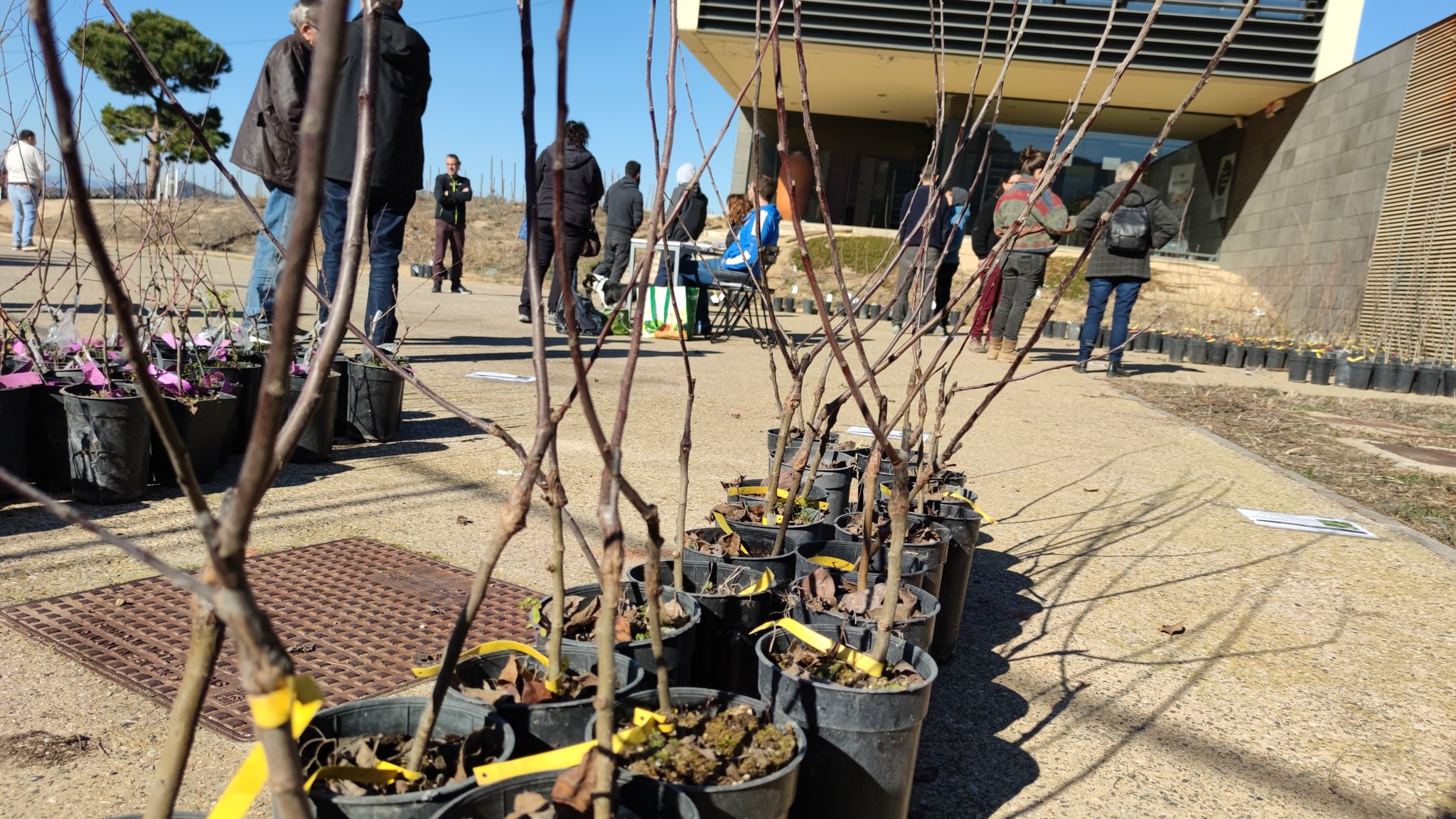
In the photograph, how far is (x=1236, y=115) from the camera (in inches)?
766

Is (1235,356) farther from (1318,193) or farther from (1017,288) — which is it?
(1318,193)

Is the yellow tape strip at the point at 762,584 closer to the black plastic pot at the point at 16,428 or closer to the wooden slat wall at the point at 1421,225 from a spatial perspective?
the black plastic pot at the point at 16,428

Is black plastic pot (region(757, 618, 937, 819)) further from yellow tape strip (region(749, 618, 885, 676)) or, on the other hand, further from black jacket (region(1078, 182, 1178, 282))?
black jacket (region(1078, 182, 1178, 282))

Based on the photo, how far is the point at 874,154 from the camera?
24.4 meters

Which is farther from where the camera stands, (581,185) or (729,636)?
(581,185)

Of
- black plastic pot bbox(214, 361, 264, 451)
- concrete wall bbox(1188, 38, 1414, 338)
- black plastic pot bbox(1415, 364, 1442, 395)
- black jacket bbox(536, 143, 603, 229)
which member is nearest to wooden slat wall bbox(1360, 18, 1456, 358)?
concrete wall bbox(1188, 38, 1414, 338)

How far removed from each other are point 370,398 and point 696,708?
299cm

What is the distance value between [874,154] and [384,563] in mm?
23199

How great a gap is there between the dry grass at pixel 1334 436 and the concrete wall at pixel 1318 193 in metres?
6.01

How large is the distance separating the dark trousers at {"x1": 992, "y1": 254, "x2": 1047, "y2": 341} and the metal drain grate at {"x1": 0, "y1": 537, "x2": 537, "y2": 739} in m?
7.52

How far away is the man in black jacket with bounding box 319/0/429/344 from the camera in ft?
16.9

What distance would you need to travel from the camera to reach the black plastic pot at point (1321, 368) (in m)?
10.6

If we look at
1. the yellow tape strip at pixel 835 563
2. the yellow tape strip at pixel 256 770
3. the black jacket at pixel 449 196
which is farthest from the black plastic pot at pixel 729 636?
the black jacket at pixel 449 196

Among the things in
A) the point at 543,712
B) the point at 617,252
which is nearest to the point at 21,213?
the point at 617,252
